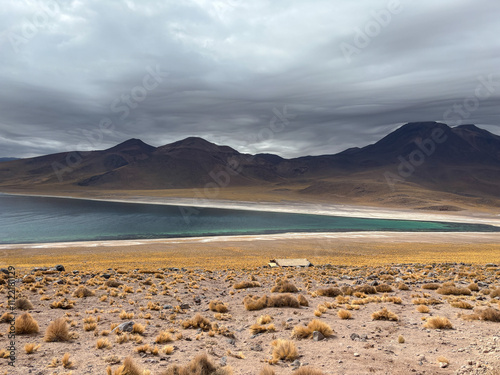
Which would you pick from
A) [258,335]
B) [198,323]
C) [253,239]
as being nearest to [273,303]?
[258,335]

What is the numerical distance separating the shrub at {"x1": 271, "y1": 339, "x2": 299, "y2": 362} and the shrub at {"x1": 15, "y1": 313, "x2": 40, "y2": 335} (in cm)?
696

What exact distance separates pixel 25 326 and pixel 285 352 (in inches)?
289

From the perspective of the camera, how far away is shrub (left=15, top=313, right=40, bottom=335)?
840cm

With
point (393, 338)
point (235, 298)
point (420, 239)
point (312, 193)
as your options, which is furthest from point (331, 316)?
point (312, 193)

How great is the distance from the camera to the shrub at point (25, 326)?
27.6 feet

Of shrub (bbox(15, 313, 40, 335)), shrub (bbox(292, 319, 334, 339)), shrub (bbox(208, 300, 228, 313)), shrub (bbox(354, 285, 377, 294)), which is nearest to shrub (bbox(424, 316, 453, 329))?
shrub (bbox(292, 319, 334, 339))

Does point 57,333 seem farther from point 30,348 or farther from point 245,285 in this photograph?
point 245,285

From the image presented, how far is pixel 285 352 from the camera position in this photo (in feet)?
23.3

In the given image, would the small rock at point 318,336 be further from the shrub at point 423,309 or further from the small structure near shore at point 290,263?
the small structure near shore at point 290,263

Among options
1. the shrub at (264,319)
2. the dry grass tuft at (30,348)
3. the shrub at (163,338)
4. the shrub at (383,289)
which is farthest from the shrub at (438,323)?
the dry grass tuft at (30,348)

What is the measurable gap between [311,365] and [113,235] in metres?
52.2

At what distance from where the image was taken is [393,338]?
26.7 ft

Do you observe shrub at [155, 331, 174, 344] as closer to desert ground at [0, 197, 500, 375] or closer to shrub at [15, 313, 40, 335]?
desert ground at [0, 197, 500, 375]

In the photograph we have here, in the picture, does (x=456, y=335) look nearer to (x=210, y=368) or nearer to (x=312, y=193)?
(x=210, y=368)
